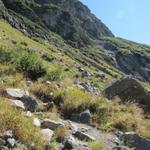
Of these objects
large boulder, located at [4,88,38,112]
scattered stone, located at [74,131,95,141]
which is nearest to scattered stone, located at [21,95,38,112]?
large boulder, located at [4,88,38,112]

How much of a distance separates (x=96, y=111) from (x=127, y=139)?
273cm

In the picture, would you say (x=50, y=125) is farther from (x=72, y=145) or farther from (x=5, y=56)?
(x=5, y=56)

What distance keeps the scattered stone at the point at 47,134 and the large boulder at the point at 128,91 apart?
858 centimetres

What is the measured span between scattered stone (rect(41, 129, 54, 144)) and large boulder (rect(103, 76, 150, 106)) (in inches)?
338

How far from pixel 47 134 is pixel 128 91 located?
391 inches

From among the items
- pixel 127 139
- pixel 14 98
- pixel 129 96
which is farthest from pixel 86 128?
pixel 129 96

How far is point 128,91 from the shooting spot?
65.4 feet

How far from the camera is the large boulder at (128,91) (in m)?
19.5

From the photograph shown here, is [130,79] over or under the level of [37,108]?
over

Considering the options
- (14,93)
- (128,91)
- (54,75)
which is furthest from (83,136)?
(54,75)

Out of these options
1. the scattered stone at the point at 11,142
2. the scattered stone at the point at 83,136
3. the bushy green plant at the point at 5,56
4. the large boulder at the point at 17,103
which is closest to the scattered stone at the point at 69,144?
the scattered stone at the point at 83,136

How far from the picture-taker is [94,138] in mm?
11711

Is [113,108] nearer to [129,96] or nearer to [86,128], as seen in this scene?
[86,128]

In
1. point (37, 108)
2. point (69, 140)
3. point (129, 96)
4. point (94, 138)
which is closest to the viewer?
point (69, 140)
